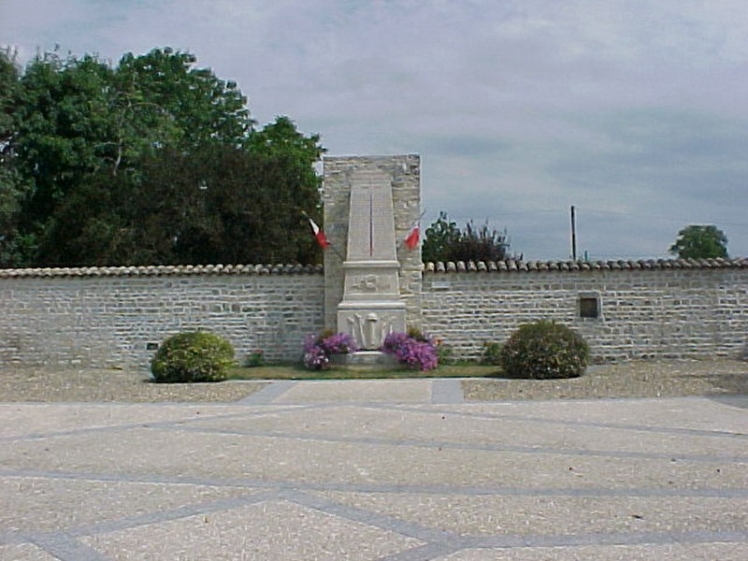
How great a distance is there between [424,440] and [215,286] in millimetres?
10113

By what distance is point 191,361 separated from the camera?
14.5 meters

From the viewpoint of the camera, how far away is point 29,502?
592 centimetres

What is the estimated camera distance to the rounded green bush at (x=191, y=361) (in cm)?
1452

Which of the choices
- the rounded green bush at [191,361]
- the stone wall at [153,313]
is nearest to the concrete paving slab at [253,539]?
the rounded green bush at [191,361]

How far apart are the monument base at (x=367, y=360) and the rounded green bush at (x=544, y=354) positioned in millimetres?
2522

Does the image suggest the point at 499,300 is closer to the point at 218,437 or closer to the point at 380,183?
the point at 380,183

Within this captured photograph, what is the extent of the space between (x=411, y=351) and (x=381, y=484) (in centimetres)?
984

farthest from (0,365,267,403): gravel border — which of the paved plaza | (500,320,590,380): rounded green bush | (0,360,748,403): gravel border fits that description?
(500,320,590,380): rounded green bush

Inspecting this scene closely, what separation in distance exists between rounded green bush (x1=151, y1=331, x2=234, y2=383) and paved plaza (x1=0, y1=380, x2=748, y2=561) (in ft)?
12.3

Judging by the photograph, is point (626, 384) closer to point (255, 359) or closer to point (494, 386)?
point (494, 386)

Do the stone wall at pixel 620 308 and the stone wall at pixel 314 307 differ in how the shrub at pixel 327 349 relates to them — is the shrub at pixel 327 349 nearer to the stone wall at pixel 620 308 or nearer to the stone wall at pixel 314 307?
the stone wall at pixel 314 307

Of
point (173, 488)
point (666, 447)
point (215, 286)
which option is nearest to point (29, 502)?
point (173, 488)

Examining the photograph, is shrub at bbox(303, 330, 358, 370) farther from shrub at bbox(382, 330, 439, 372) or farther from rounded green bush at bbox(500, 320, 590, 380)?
rounded green bush at bbox(500, 320, 590, 380)

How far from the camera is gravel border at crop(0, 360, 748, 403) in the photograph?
12.1 metres
